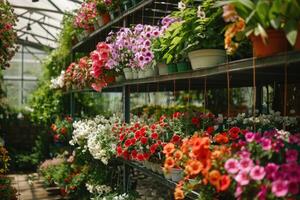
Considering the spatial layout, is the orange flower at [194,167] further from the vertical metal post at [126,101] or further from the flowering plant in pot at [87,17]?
the flowering plant in pot at [87,17]

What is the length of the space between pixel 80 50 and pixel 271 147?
537 cm

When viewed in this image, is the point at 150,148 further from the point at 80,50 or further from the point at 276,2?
the point at 80,50

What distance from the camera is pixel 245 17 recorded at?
62.4 inches

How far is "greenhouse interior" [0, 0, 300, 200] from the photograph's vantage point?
62.5 inches

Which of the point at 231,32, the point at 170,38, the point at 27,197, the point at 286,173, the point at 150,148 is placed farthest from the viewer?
the point at 27,197

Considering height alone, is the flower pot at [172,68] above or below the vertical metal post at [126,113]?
above

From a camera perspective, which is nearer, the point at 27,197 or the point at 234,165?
the point at 234,165

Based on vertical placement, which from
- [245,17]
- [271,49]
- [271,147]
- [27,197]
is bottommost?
[27,197]

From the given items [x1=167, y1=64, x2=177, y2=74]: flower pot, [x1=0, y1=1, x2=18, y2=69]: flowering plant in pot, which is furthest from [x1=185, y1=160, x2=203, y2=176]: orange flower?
[x1=0, y1=1, x2=18, y2=69]: flowering plant in pot

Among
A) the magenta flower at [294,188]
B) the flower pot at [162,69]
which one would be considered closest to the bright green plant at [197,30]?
the flower pot at [162,69]

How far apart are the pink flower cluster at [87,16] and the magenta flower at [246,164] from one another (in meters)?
3.46

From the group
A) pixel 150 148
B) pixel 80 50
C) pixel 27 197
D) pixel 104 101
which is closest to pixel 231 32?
pixel 150 148

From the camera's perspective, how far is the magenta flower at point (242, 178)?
1.51 m

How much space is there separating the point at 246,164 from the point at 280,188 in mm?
189
